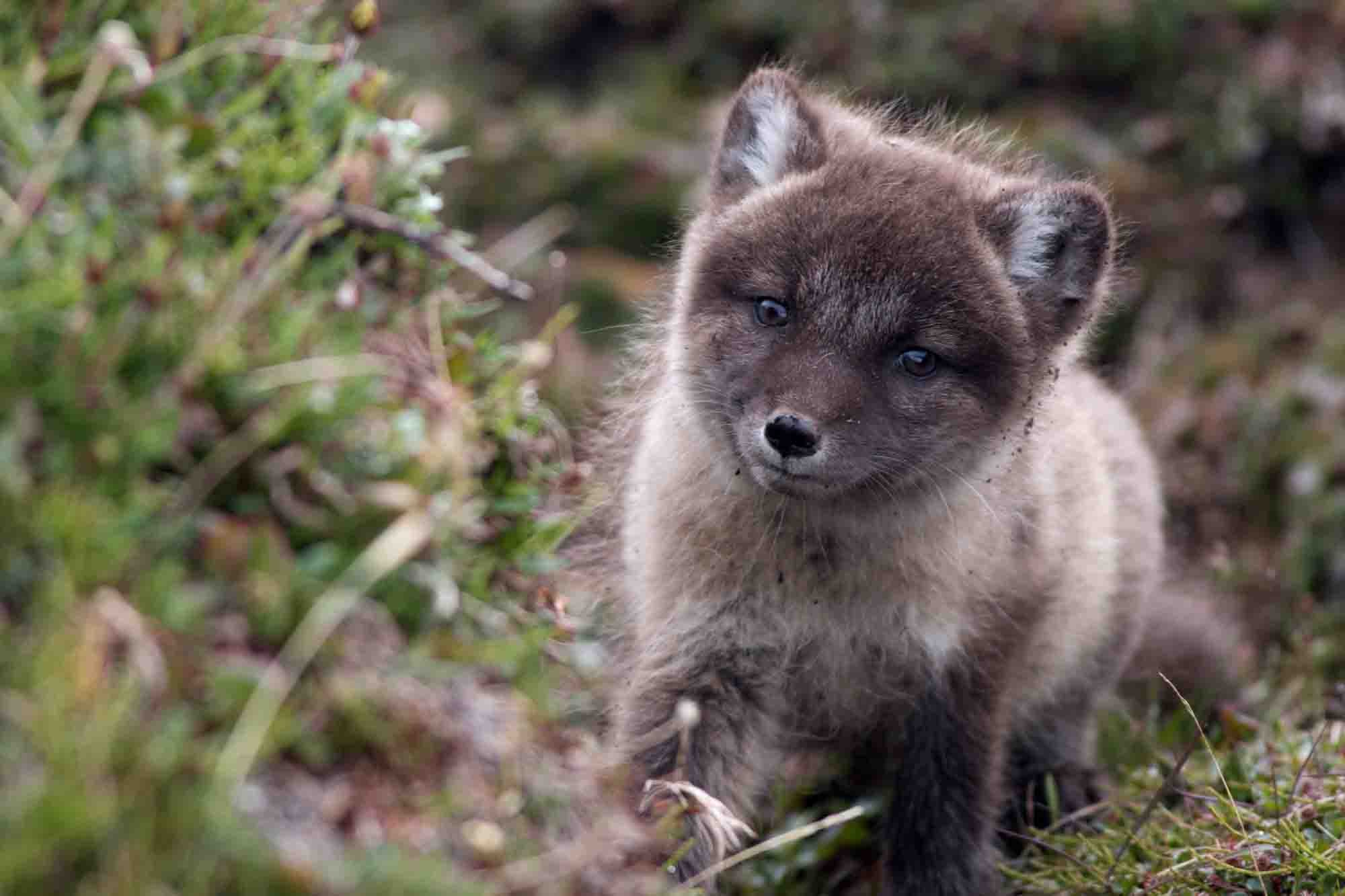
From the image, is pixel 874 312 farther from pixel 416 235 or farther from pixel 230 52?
pixel 230 52

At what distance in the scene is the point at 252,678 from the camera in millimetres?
2332

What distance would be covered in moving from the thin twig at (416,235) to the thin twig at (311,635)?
2.04ft

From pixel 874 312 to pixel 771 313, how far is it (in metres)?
0.31

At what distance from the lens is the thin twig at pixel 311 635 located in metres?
2.23

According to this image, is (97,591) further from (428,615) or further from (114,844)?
(428,615)

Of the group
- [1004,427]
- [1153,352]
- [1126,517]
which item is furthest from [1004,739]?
[1153,352]

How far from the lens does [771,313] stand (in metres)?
4.19

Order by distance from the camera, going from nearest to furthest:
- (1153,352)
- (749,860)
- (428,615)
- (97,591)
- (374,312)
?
(97,591) → (428,615) → (374,312) → (749,860) → (1153,352)

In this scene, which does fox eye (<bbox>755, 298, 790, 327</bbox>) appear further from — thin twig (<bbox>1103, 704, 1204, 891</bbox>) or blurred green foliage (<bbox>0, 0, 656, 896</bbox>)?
thin twig (<bbox>1103, 704, 1204, 891</bbox>)

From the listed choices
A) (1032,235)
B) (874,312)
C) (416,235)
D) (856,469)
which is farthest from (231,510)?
(1032,235)

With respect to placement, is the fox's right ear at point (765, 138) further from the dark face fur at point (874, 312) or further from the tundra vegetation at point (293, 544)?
the tundra vegetation at point (293, 544)

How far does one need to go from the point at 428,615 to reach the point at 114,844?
73 cm

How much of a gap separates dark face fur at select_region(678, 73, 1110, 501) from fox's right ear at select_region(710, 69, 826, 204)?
0.4 inches

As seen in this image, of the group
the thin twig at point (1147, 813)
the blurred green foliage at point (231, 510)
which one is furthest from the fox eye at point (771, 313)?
the thin twig at point (1147, 813)
